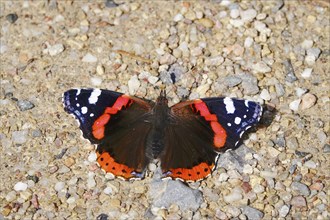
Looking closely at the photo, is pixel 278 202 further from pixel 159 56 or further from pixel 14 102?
pixel 14 102

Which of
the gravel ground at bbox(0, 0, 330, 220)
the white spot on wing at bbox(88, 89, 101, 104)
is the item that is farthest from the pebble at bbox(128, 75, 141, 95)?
the white spot on wing at bbox(88, 89, 101, 104)

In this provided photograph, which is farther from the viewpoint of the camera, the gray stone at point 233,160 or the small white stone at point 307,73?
the small white stone at point 307,73

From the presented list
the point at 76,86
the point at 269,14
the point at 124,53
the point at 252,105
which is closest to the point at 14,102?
the point at 76,86

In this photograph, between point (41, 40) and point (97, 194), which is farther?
point (41, 40)

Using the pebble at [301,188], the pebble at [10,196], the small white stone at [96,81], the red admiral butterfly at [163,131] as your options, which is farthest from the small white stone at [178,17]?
the pebble at [10,196]

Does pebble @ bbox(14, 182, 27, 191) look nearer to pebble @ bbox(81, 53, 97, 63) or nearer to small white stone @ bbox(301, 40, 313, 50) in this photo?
pebble @ bbox(81, 53, 97, 63)

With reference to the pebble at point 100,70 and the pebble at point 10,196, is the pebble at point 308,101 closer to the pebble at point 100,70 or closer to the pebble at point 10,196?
the pebble at point 100,70
